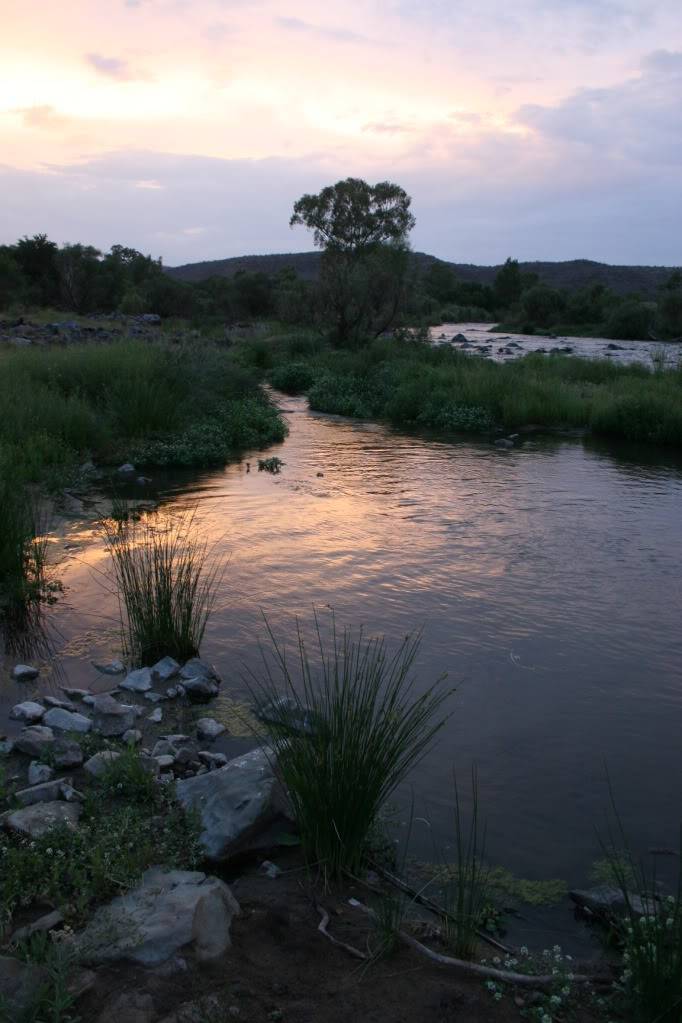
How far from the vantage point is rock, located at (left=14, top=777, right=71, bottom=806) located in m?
3.80

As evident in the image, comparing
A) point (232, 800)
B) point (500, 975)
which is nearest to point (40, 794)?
point (232, 800)

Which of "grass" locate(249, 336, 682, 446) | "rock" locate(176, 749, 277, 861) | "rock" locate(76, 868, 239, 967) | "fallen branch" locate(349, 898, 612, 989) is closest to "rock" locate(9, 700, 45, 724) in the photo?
"rock" locate(176, 749, 277, 861)

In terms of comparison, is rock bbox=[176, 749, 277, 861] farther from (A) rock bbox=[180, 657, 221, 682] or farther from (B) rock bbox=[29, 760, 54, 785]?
(A) rock bbox=[180, 657, 221, 682]

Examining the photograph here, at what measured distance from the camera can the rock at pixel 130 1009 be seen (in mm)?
2545

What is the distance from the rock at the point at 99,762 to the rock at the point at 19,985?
1.38 meters

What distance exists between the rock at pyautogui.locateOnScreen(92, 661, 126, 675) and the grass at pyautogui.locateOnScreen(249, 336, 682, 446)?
41.4 ft

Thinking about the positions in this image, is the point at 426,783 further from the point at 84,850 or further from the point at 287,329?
the point at 287,329

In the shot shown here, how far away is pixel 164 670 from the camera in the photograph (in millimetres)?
5574

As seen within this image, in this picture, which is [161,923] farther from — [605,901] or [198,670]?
[198,670]

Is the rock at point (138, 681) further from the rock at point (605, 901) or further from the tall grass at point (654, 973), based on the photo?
the tall grass at point (654, 973)

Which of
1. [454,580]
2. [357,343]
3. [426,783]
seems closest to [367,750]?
[426,783]

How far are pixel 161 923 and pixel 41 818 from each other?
0.90 metres

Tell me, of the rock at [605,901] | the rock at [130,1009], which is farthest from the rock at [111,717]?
the rock at [605,901]

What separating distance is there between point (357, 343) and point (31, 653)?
74.6ft
